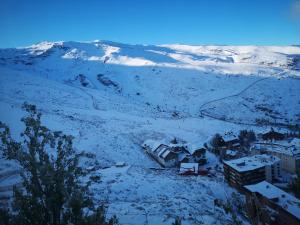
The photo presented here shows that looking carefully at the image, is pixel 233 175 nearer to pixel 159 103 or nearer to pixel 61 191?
pixel 61 191

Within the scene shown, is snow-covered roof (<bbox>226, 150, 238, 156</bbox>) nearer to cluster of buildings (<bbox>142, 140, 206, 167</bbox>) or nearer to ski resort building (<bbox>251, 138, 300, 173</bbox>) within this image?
ski resort building (<bbox>251, 138, 300, 173</bbox>)

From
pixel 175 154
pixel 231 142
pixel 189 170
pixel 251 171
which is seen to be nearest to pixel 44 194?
pixel 189 170

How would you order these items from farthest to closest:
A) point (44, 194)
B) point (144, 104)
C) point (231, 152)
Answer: point (144, 104) < point (231, 152) < point (44, 194)

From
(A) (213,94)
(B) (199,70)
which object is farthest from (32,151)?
(B) (199,70)

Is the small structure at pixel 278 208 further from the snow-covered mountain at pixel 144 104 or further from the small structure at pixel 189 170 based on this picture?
the small structure at pixel 189 170

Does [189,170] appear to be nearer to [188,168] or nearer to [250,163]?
[188,168]

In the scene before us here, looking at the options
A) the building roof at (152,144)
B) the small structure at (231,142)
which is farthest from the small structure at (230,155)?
the building roof at (152,144)

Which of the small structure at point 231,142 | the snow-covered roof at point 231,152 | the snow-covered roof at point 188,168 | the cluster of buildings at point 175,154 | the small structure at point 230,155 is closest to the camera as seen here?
the snow-covered roof at point 188,168
